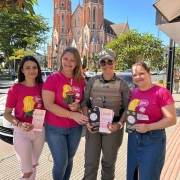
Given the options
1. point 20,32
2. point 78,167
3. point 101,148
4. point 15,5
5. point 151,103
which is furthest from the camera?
point 20,32

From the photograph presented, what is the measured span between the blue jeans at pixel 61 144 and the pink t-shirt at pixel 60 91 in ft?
0.22

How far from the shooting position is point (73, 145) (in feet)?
9.31

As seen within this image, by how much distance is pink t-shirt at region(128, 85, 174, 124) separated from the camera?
2.23 meters

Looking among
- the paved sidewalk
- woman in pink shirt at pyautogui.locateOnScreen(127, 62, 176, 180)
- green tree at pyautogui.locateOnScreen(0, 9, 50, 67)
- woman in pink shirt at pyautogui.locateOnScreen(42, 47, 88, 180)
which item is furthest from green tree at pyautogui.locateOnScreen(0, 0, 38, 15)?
green tree at pyautogui.locateOnScreen(0, 9, 50, 67)

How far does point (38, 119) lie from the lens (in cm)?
260

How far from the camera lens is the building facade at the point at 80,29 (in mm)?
90750

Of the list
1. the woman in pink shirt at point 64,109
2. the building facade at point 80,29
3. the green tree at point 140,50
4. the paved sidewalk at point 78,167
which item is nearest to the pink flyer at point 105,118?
the woman in pink shirt at point 64,109

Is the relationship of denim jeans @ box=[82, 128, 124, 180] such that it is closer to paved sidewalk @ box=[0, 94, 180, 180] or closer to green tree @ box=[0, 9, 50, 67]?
paved sidewalk @ box=[0, 94, 180, 180]

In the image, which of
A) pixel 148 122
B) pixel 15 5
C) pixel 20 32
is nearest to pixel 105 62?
pixel 148 122

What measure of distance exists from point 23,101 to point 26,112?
135 mm

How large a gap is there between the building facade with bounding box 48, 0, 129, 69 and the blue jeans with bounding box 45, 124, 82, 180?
284ft

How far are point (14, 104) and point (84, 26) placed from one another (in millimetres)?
93205

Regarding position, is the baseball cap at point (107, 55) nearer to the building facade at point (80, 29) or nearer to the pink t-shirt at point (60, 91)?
the pink t-shirt at point (60, 91)

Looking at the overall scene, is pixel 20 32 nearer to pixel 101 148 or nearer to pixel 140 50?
pixel 140 50
